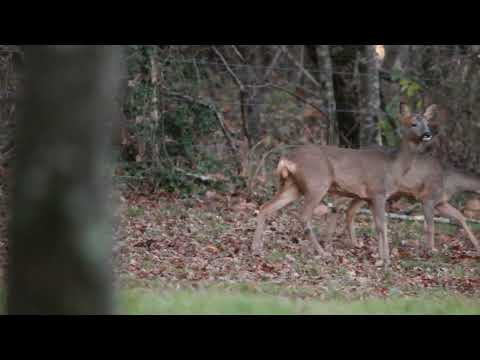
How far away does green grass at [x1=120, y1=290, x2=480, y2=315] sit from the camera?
6676 mm

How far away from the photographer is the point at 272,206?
38.1 ft

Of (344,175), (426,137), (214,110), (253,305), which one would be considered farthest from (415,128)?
(253,305)

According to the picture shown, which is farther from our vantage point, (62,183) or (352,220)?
(352,220)

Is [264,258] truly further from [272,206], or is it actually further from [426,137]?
[426,137]

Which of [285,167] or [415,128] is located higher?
[415,128]

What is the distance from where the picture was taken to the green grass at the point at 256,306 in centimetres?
668

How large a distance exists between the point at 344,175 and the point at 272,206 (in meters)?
1.22

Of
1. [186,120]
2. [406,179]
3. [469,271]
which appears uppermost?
[186,120]

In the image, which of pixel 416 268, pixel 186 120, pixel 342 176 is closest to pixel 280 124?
pixel 186 120

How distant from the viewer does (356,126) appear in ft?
55.9

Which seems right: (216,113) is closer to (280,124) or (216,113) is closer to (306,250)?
(280,124)

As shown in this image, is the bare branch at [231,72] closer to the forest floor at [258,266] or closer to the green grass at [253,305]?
the forest floor at [258,266]

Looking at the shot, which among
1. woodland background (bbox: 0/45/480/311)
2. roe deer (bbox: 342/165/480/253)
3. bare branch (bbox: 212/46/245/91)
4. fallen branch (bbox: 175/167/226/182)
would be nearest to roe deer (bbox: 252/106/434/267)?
roe deer (bbox: 342/165/480/253)
